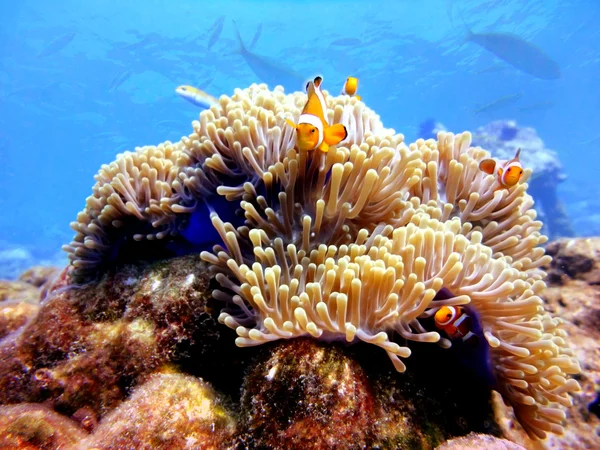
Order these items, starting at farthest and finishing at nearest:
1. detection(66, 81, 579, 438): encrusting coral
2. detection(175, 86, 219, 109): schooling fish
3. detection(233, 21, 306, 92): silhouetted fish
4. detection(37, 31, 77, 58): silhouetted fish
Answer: detection(37, 31, 77, 58): silhouetted fish, detection(233, 21, 306, 92): silhouetted fish, detection(175, 86, 219, 109): schooling fish, detection(66, 81, 579, 438): encrusting coral

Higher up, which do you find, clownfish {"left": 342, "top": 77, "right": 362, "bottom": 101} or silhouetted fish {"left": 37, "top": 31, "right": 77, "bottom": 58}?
silhouetted fish {"left": 37, "top": 31, "right": 77, "bottom": 58}

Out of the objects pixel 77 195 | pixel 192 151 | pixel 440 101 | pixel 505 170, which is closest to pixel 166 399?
pixel 192 151

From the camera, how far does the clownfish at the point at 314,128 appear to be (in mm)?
1854

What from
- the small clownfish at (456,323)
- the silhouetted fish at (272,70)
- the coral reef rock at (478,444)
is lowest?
the coral reef rock at (478,444)

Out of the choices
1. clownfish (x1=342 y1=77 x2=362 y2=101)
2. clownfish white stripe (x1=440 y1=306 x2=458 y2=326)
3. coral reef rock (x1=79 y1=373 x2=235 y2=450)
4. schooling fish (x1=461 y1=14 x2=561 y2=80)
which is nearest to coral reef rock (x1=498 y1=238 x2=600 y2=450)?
clownfish white stripe (x1=440 y1=306 x2=458 y2=326)

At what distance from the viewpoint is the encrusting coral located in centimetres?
173

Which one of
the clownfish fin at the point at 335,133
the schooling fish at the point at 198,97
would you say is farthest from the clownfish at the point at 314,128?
the schooling fish at the point at 198,97

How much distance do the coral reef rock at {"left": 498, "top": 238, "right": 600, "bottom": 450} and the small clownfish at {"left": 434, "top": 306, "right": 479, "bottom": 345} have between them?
33.7 inches

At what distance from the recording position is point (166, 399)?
1.78 meters

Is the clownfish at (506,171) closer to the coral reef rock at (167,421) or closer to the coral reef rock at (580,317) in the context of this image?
the coral reef rock at (580,317)

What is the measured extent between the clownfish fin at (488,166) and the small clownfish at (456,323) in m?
1.27

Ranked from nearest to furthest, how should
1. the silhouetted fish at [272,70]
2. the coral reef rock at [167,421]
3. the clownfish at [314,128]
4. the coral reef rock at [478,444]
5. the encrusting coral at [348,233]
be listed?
the coral reef rock at [478,444] < the coral reef rock at [167,421] < the encrusting coral at [348,233] < the clownfish at [314,128] < the silhouetted fish at [272,70]

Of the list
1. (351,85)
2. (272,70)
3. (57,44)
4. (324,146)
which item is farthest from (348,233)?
(57,44)

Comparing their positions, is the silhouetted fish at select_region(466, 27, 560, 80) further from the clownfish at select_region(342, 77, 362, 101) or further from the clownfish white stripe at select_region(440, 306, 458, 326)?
the clownfish white stripe at select_region(440, 306, 458, 326)
